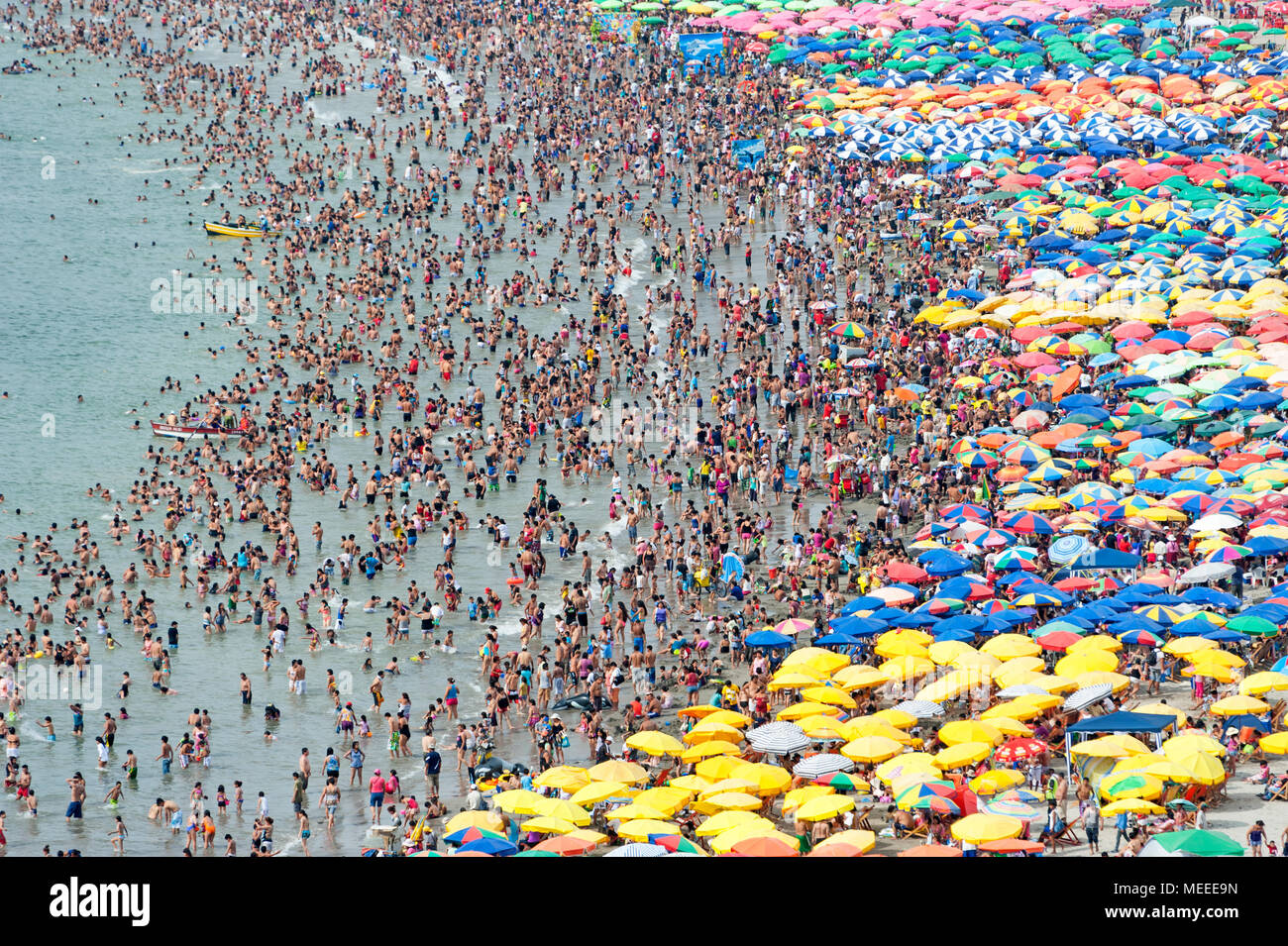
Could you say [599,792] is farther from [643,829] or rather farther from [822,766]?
[822,766]

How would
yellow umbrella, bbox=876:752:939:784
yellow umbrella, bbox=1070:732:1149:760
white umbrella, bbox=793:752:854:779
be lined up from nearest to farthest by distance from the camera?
yellow umbrella, bbox=1070:732:1149:760 → yellow umbrella, bbox=876:752:939:784 → white umbrella, bbox=793:752:854:779

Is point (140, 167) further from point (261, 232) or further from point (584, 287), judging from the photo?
point (584, 287)

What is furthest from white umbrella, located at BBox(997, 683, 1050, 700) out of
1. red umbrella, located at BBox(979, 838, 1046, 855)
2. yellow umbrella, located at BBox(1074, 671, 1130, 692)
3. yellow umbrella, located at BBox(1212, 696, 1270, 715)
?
red umbrella, located at BBox(979, 838, 1046, 855)

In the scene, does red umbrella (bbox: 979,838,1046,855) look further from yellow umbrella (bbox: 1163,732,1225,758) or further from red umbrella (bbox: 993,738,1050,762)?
red umbrella (bbox: 993,738,1050,762)

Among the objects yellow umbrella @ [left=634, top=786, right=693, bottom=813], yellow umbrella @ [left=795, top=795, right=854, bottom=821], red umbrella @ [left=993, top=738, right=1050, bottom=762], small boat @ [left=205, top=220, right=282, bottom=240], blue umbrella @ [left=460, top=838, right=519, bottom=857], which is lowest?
blue umbrella @ [left=460, top=838, right=519, bottom=857]

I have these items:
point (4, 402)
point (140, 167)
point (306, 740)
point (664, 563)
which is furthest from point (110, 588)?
point (140, 167)

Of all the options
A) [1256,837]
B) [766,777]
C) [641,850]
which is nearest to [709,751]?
[766,777]
